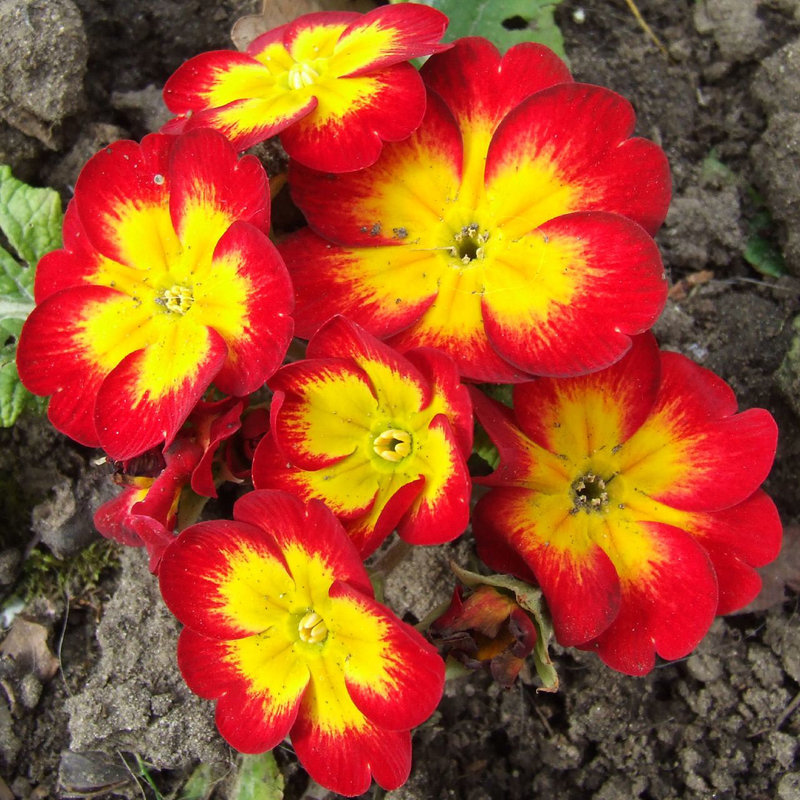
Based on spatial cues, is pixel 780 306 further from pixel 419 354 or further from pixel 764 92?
pixel 419 354

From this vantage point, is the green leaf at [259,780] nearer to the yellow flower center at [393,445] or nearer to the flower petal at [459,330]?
the yellow flower center at [393,445]

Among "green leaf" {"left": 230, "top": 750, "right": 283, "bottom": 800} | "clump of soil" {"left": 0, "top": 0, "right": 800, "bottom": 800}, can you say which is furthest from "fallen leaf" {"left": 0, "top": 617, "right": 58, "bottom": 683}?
"green leaf" {"left": 230, "top": 750, "right": 283, "bottom": 800}

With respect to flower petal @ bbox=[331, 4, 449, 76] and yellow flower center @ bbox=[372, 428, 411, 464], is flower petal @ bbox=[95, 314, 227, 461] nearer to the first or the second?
yellow flower center @ bbox=[372, 428, 411, 464]

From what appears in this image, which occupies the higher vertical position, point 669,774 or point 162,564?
point 162,564

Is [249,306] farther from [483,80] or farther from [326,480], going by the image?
[483,80]

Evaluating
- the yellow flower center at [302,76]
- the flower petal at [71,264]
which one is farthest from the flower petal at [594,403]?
the flower petal at [71,264]

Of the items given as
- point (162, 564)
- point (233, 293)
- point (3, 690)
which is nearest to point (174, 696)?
point (3, 690)

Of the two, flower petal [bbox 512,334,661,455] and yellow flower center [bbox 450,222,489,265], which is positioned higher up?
yellow flower center [bbox 450,222,489,265]
